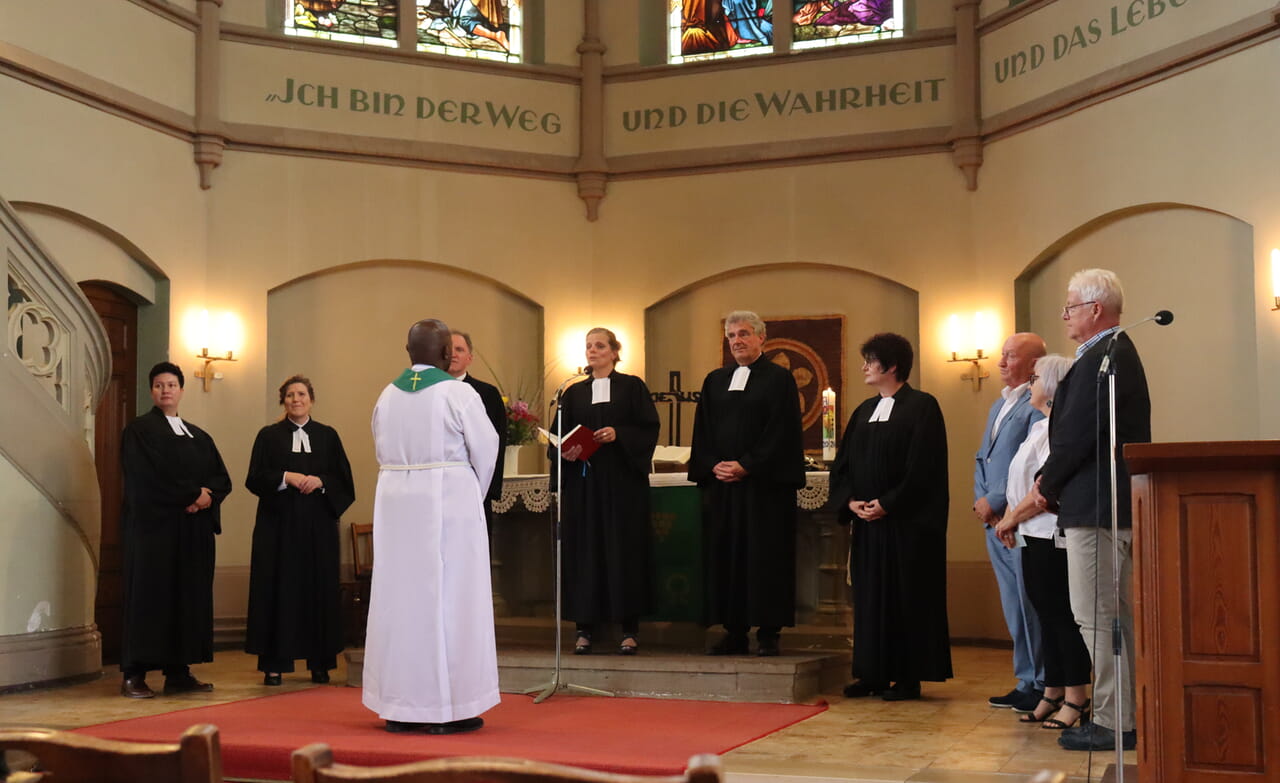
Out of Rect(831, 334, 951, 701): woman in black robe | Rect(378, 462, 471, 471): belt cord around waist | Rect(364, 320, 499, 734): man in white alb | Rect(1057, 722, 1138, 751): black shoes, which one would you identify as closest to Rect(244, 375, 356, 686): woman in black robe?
Rect(364, 320, 499, 734): man in white alb

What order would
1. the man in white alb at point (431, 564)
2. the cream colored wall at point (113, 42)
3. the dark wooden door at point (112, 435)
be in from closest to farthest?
the man in white alb at point (431, 564), the cream colored wall at point (113, 42), the dark wooden door at point (112, 435)

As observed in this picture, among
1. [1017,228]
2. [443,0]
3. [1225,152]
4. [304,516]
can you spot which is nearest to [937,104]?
[1017,228]

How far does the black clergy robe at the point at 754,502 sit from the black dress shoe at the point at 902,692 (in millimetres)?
583

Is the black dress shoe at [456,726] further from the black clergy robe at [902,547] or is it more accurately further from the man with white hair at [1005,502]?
the man with white hair at [1005,502]

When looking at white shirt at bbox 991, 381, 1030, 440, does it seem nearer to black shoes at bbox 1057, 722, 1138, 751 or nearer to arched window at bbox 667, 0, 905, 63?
black shoes at bbox 1057, 722, 1138, 751

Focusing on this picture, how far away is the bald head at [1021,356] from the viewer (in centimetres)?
584

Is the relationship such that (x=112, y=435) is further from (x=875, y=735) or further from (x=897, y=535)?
(x=875, y=735)

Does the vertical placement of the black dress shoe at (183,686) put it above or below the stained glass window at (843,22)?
below

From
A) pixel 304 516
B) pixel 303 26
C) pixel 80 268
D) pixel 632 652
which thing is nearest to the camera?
pixel 632 652

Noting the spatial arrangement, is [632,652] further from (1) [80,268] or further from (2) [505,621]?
(1) [80,268]

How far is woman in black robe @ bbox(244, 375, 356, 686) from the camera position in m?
6.91

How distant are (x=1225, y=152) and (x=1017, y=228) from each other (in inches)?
67.5

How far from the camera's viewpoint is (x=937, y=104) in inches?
378

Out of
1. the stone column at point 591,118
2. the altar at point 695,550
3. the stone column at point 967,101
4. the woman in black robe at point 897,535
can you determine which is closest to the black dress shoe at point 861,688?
the woman in black robe at point 897,535
